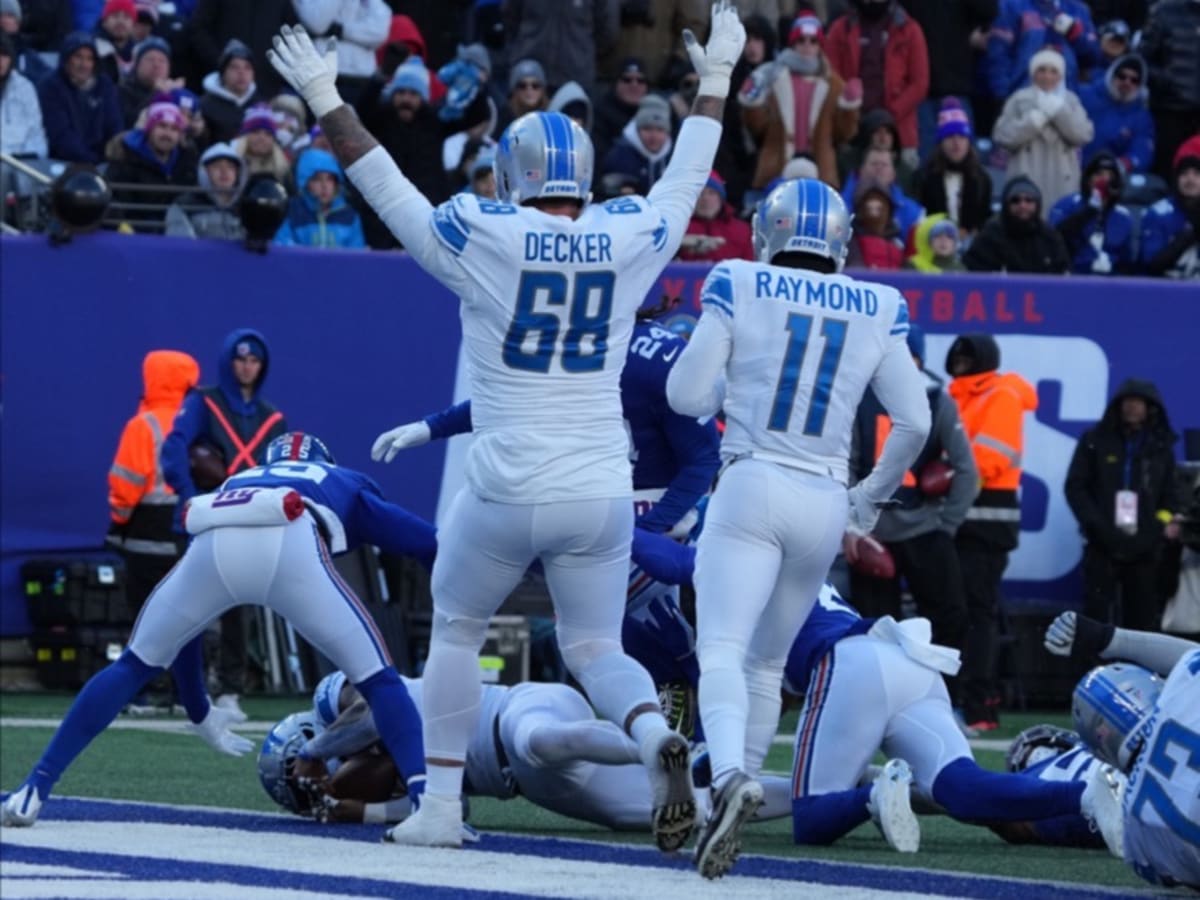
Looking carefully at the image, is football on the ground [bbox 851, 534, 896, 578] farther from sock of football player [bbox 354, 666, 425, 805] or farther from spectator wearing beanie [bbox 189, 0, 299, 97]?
spectator wearing beanie [bbox 189, 0, 299, 97]

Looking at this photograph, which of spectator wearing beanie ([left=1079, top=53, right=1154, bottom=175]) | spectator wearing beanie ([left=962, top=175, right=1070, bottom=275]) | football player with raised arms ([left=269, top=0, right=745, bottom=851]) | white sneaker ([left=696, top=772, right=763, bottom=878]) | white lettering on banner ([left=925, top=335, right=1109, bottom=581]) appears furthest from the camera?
spectator wearing beanie ([left=1079, top=53, right=1154, bottom=175])

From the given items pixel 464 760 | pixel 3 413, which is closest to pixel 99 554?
pixel 3 413

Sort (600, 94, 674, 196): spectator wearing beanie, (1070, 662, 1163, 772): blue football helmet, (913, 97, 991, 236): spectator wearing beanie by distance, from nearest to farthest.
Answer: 1. (1070, 662, 1163, 772): blue football helmet
2. (600, 94, 674, 196): spectator wearing beanie
3. (913, 97, 991, 236): spectator wearing beanie

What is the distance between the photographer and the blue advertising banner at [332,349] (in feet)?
42.8

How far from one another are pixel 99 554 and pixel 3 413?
0.84 m

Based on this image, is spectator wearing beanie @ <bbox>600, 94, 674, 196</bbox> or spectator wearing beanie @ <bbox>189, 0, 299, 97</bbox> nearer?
spectator wearing beanie @ <bbox>600, 94, 674, 196</bbox>

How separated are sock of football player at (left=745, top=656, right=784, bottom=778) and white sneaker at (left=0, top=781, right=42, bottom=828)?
1.88m

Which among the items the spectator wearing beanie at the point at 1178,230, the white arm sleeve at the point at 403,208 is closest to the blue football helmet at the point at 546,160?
the white arm sleeve at the point at 403,208

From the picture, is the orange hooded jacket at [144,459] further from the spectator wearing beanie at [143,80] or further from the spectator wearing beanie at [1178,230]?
the spectator wearing beanie at [1178,230]

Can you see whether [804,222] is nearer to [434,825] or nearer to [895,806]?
[895,806]

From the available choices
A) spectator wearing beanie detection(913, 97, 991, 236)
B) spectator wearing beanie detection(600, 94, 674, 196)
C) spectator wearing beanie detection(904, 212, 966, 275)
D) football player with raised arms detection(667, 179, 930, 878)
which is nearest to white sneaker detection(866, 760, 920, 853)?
football player with raised arms detection(667, 179, 930, 878)

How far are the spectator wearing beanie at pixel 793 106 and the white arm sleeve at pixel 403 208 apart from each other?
8.95 metres

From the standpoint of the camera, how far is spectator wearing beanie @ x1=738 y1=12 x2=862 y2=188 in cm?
1559

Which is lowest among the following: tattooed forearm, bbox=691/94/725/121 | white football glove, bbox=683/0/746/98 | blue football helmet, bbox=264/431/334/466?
blue football helmet, bbox=264/431/334/466
